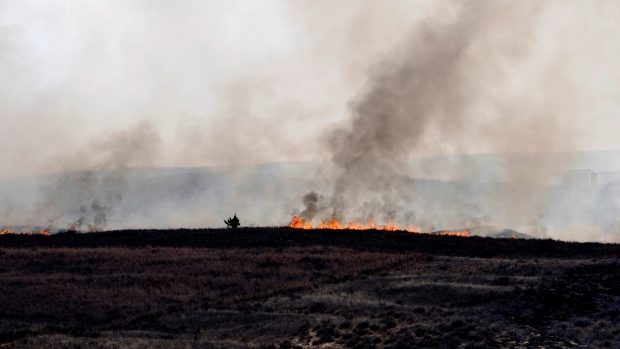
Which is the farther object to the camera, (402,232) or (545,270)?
(402,232)

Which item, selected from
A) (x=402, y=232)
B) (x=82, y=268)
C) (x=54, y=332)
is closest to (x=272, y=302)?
(x=54, y=332)

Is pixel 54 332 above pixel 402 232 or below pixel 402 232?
below

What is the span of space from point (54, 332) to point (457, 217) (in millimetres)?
128210

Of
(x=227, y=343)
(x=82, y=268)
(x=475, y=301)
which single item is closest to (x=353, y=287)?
(x=475, y=301)

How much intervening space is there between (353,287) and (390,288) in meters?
2.40

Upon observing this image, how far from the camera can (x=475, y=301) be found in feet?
117

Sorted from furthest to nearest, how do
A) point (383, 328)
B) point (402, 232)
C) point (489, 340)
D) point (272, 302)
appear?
point (402, 232) → point (272, 302) → point (383, 328) → point (489, 340)

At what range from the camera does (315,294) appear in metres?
40.3

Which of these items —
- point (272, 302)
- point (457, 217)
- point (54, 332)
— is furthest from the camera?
point (457, 217)

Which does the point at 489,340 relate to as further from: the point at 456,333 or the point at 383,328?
the point at 383,328

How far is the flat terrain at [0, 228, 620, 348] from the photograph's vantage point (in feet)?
102

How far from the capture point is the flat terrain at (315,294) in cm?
3119

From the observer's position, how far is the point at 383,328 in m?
32.1

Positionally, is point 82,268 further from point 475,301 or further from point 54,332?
point 475,301
